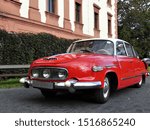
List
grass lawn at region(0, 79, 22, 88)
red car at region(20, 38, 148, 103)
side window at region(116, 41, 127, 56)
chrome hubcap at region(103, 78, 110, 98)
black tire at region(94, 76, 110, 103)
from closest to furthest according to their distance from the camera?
red car at region(20, 38, 148, 103) → black tire at region(94, 76, 110, 103) → chrome hubcap at region(103, 78, 110, 98) → side window at region(116, 41, 127, 56) → grass lawn at region(0, 79, 22, 88)

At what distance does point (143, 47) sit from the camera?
41.3 metres

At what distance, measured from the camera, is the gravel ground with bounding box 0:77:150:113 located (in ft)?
21.9

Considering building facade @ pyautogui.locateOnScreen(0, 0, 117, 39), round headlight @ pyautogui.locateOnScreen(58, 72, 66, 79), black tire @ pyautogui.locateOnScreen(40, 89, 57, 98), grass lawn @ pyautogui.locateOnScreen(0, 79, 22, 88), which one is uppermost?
building facade @ pyautogui.locateOnScreen(0, 0, 117, 39)

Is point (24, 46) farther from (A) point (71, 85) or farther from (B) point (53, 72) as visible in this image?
(A) point (71, 85)

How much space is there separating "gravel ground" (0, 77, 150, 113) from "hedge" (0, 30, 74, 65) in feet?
15.7

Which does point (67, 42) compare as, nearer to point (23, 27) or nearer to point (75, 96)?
point (23, 27)

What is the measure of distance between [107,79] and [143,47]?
34.8 meters

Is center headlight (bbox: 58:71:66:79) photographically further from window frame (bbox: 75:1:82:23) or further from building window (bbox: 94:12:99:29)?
building window (bbox: 94:12:99:29)

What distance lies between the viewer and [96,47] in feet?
28.0

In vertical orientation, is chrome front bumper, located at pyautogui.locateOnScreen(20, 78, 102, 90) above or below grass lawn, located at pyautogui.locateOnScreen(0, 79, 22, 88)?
above

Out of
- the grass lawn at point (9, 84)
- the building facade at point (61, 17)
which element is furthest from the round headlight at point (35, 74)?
the building facade at point (61, 17)

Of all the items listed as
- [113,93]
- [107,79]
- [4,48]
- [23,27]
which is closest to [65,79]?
[107,79]

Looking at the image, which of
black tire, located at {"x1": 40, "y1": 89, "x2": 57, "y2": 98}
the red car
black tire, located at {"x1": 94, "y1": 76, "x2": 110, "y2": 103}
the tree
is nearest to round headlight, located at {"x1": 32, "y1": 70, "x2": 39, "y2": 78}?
the red car

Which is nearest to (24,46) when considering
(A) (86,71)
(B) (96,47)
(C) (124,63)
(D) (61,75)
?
(B) (96,47)
